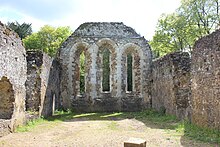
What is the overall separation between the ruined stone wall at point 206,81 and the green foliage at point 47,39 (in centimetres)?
2431

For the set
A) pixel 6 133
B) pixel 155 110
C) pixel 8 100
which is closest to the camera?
pixel 6 133

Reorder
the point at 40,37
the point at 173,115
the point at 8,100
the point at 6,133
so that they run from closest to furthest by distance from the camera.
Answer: the point at 6,133
the point at 8,100
the point at 173,115
the point at 40,37

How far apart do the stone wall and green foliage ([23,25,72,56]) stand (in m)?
21.9

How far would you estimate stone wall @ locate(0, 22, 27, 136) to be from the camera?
915cm

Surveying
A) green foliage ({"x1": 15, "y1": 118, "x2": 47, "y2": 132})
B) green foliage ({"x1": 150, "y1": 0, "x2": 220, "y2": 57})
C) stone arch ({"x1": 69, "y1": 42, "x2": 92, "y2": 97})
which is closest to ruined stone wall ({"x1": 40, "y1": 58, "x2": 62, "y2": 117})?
stone arch ({"x1": 69, "y1": 42, "x2": 92, "y2": 97})

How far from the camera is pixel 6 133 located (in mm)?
9102

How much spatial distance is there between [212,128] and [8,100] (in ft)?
22.5

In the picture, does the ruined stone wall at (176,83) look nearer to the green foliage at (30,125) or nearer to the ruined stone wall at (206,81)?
the ruined stone wall at (206,81)

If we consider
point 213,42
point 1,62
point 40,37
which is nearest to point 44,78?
point 1,62

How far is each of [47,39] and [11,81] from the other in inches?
988

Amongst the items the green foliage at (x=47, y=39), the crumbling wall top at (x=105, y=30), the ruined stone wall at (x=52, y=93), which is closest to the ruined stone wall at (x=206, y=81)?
the ruined stone wall at (x=52, y=93)

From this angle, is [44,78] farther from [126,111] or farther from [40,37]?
[40,37]

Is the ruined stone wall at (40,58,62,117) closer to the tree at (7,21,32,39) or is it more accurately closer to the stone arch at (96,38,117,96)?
the stone arch at (96,38,117,96)

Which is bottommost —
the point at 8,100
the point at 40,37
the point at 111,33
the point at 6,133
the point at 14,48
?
the point at 6,133
